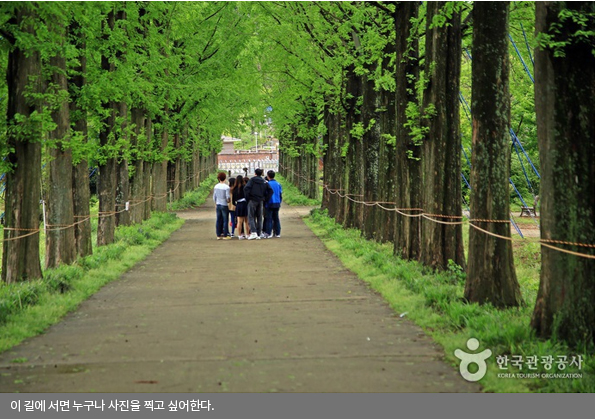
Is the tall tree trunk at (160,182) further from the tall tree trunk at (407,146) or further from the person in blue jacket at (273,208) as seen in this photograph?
the tall tree trunk at (407,146)

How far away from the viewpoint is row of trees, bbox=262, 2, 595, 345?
8.76m

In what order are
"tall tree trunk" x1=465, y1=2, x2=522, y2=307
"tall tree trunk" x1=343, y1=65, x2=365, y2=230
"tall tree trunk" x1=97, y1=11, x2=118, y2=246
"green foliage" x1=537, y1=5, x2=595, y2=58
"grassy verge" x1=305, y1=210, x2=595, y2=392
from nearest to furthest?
"grassy verge" x1=305, y1=210, x2=595, y2=392, "green foliage" x1=537, y1=5, x2=595, y2=58, "tall tree trunk" x1=465, y1=2, x2=522, y2=307, "tall tree trunk" x1=97, y1=11, x2=118, y2=246, "tall tree trunk" x1=343, y1=65, x2=365, y2=230

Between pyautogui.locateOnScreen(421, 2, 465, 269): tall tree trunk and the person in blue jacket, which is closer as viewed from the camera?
pyautogui.locateOnScreen(421, 2, 465, 269): tall tree trunk

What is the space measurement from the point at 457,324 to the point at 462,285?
3.31m

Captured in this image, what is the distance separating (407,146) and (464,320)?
297 inches

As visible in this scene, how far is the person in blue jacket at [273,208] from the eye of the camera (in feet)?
84.0

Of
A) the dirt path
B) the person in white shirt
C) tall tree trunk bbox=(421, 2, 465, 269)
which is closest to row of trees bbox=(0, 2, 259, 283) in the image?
the dirt path

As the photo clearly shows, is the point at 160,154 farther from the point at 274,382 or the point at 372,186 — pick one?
the point at 274,382

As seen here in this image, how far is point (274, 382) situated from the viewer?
7734 millimetres

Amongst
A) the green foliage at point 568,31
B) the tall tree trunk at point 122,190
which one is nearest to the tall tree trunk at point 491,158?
the green foliage at point 568,31

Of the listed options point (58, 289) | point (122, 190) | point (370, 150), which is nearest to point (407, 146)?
point (370, 150)

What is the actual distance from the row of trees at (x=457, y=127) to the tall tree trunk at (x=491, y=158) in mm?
15

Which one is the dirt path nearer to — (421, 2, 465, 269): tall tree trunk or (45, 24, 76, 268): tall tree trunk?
(421, 2, 465, 269): tall tree trunk

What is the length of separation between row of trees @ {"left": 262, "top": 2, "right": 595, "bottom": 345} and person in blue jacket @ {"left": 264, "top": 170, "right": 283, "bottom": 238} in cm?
261
